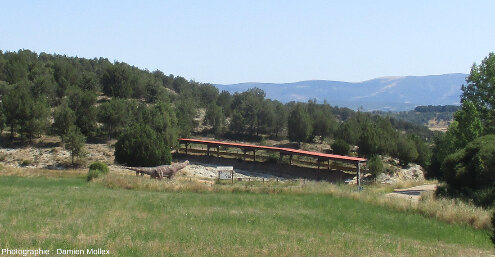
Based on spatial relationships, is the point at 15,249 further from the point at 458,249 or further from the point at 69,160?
the point at 69,160

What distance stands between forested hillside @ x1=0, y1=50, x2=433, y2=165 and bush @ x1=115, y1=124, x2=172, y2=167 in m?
0.35

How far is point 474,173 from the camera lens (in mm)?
23094

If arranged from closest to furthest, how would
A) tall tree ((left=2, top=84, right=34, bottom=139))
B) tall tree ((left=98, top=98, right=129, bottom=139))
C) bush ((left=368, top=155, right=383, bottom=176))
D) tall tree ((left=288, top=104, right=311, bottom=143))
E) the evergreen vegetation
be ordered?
1. the evergreen vegetation
2. bush ((left=368, top=155, right=383, bottom=176))
3. tall tree ((left=2, top=84, right=34, bottom=139))
4. tall tree ((left=98, top=98, right=129, bottom=139))
5. tall tree ((left=288, top=104, right=311, bottom=143))

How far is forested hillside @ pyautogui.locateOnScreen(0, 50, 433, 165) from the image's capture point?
176ft

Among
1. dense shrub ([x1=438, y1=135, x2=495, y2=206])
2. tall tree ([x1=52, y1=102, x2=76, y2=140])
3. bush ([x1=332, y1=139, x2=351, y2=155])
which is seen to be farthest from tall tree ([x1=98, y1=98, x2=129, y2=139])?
dense shrub ([x1=438, y1=135, x2=495, y2=206])

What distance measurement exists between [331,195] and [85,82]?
62805 millimetres

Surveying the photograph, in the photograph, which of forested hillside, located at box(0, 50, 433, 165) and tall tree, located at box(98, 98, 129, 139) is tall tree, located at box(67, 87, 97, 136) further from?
tall tree, located at box(98, 98, 129, 139)

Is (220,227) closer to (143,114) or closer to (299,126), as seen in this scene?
(143,114)

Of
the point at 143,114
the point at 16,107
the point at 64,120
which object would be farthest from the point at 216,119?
the point at 16,107

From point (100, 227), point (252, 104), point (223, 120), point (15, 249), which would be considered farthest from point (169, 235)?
point (252, 104)

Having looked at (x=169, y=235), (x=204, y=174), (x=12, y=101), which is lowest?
(x=204, y=174)

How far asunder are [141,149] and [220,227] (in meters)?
31.2

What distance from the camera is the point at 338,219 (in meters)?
16.5

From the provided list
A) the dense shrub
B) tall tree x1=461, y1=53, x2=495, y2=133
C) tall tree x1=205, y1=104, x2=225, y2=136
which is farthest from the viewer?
tall tree x1=205, y1=104, x2=225, y2=136
